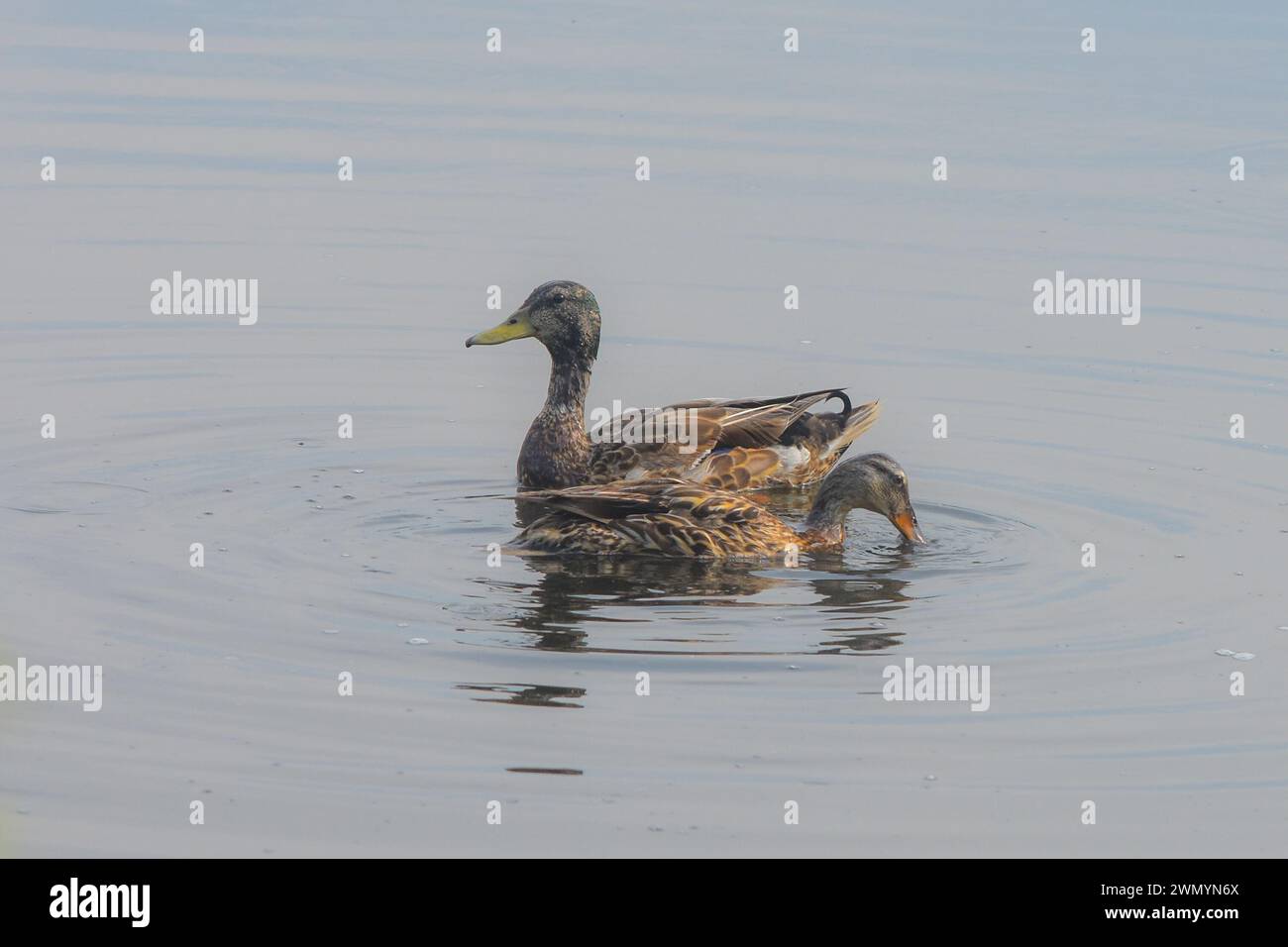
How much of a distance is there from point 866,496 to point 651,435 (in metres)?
2.05

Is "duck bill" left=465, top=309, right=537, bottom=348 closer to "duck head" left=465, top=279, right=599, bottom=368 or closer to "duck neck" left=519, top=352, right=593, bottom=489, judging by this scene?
"duck head" left=465, top=279, right=599, bottom=368

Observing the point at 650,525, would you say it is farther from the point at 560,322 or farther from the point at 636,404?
the point at 636,404

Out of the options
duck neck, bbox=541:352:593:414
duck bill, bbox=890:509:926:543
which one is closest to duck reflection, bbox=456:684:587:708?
duck bill, bbox=890:509:926:543

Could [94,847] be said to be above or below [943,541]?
below

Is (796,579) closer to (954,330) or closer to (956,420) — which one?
(956,420)

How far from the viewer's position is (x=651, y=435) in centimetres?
1440

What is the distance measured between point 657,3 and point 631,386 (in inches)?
547

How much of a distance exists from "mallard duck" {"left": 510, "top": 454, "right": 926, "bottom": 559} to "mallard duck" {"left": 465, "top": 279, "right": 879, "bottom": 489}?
1.42 meters

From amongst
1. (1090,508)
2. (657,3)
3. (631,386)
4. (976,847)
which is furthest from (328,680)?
(657,3)

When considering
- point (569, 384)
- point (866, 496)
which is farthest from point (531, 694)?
point (569, 384)

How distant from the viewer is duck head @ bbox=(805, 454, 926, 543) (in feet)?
42.0

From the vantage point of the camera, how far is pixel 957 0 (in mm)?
30141

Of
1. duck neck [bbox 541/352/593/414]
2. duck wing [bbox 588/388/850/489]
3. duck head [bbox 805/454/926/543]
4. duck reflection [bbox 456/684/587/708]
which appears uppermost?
duck neck [bbox 541/352/593/414]

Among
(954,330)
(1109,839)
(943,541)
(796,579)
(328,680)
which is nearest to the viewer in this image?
(1109,839)
